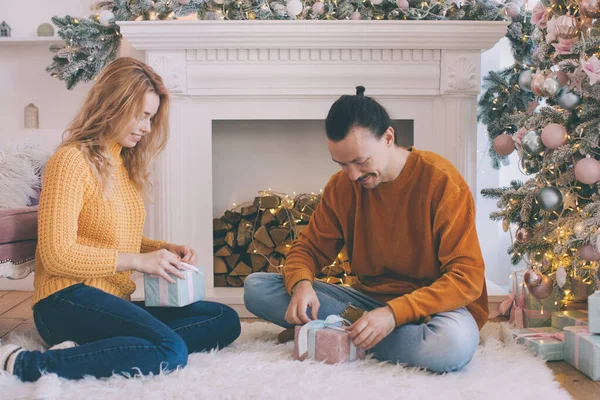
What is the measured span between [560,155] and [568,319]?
55 centimetres

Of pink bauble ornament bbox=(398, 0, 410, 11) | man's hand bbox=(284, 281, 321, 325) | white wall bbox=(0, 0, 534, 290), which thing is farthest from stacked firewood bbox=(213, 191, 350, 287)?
man's hand bbox=(284, 281, 321, 325)

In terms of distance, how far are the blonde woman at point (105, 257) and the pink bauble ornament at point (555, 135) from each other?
4.07ft

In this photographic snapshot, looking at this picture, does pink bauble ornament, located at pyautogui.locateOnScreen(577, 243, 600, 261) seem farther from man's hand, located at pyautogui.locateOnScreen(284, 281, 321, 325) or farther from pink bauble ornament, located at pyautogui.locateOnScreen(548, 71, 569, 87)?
man's hand, located at pyautogui.locateOnScreen(284, 281, 321, 325)

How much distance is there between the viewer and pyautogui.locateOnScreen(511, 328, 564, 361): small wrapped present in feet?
6.71

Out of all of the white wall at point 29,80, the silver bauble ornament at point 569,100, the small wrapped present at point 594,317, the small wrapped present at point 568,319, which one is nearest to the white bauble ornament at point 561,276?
the small wrapped present at point 568,319

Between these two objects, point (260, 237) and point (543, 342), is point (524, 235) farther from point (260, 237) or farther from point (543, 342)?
point (260, 237)

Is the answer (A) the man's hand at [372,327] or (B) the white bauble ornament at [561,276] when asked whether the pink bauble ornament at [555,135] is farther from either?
(A) the man's hand at [372,327]

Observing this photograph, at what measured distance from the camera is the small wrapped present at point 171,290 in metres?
1.94

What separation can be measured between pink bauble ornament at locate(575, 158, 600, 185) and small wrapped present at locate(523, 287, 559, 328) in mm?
525

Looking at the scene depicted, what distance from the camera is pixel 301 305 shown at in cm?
189

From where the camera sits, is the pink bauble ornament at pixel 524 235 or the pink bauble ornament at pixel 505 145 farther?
the pink bauble ornament at pixel 505 145

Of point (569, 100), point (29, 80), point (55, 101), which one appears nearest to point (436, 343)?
point (569, 100)

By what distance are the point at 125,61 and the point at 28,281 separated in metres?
1.70

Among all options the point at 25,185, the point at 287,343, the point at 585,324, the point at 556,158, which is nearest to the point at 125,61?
the point at 25,185
